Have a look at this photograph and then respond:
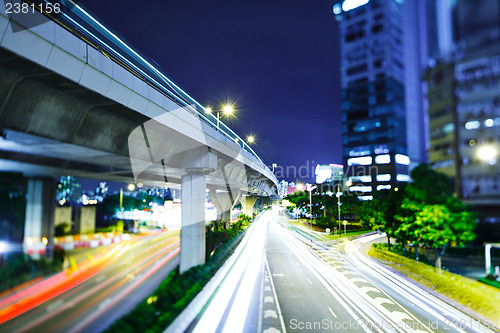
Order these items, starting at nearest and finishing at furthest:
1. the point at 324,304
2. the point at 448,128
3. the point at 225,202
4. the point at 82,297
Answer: the point at 448,128
the point at 324,304
the point at 82,297
the point at 225,202

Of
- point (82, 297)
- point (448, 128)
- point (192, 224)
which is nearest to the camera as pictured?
point (448, 128)

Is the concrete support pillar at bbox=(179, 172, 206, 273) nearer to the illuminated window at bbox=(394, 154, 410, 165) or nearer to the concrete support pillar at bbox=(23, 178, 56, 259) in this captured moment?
the concrete support pillar at bbox=(23, 178, 56, 259)

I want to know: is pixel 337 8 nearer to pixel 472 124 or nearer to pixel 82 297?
Answer: pixel 472 124

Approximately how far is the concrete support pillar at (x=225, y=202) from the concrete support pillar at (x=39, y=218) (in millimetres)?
52733

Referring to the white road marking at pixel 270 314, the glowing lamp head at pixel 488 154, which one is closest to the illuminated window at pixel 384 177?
the glowing lamp head at pixel 488 154

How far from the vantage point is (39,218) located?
38.9ft

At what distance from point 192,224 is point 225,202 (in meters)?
44.7

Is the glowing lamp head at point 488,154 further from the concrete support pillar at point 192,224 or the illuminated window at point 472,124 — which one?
the concrete support pillar at point 192,224

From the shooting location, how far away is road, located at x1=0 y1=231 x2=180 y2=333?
1391cm

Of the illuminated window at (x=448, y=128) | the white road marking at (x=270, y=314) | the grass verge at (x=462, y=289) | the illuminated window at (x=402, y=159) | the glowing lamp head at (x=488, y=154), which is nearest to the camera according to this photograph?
the glowing lamp head at (x=488, y=154)

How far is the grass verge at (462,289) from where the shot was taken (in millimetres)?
14945

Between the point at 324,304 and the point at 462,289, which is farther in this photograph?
the point at 324,304

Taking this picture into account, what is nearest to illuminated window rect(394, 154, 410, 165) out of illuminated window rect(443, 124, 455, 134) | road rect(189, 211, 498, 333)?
illuminated window rect(443, 124, 455, 134)

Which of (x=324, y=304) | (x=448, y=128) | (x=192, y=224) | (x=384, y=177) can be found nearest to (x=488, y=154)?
(x=448, y=128)
